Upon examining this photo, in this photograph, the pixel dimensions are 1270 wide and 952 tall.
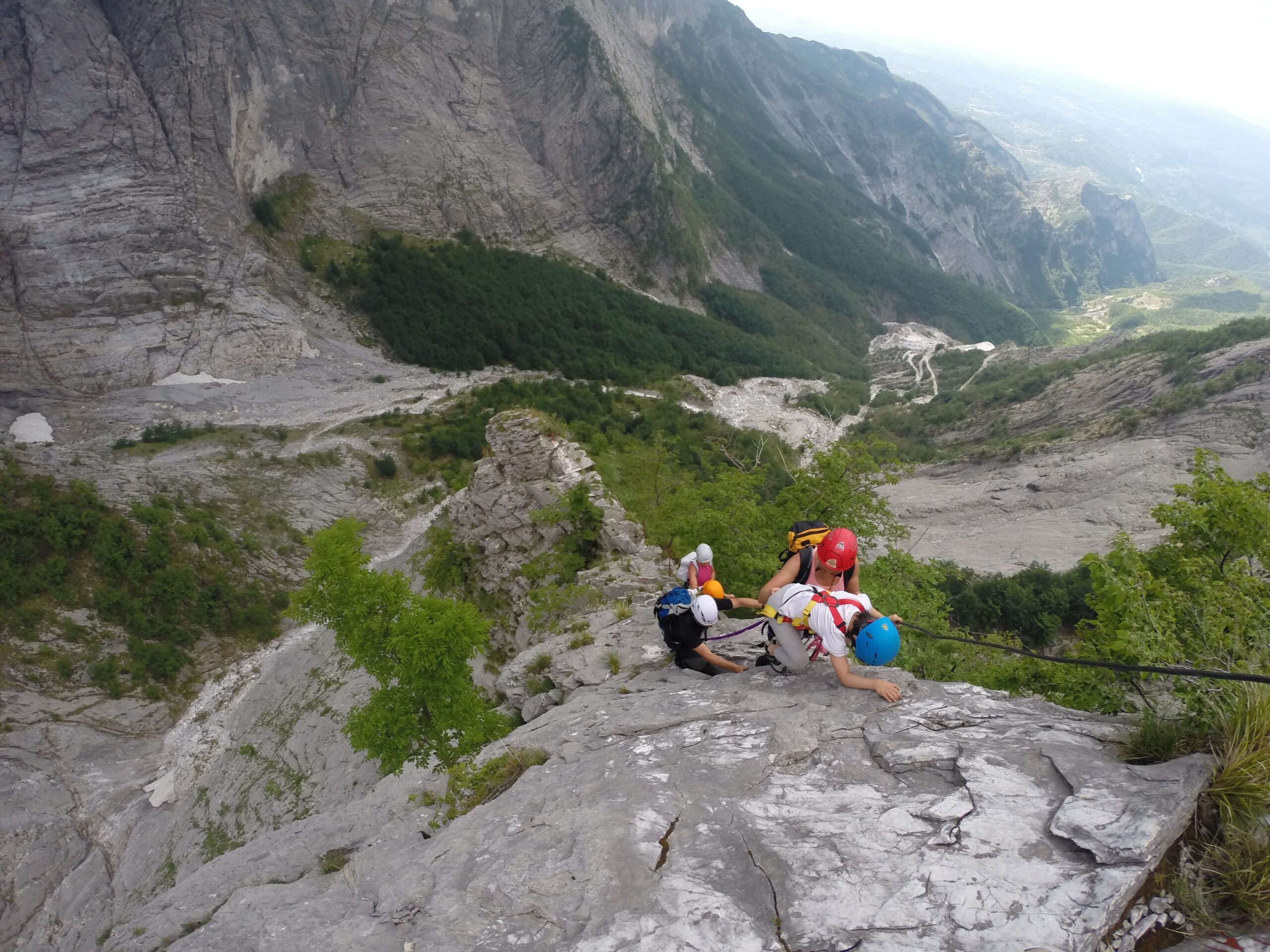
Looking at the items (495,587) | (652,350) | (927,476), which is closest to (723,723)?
(495,587)

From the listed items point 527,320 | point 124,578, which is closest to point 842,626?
point 124,578

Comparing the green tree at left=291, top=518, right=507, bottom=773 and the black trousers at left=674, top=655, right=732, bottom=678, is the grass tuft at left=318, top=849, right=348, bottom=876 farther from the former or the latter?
the black trousers at left=674, top=655, right=732, bottom=678

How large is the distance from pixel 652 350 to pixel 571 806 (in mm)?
70506

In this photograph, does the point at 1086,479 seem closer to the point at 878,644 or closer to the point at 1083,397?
the point at 1083,397

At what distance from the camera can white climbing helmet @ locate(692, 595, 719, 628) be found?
26.5ft

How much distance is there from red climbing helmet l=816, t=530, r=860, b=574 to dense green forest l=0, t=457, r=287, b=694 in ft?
102

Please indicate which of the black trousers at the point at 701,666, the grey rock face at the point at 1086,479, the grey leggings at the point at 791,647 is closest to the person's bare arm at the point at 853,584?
the grey leggings at the point at 791,647

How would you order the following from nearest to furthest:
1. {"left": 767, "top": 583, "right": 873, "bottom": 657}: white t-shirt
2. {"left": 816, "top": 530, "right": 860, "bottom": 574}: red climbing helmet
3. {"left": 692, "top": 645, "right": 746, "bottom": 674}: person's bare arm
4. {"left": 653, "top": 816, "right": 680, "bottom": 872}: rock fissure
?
{"left": 653, "top": 816, "right": 680, "bottom": 872}: rock fissure < {"left": 767, "top": 583, "right": 873, "bottom": 657}: white t-shirt < {"left": 816, "top": 530, "right": 860, "bottom": 574}: red climbing helmet < {"left": 692, "top": 645, "right": 746, "bottom": 674}: person's bare arm

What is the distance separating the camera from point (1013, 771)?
16.9ft

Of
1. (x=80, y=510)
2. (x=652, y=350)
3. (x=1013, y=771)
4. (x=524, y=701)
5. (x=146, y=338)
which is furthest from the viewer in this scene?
(x=652, y=350)

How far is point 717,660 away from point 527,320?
62.9 metres

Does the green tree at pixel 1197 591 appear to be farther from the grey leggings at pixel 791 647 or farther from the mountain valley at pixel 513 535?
the grey leggings at pixel 791 647

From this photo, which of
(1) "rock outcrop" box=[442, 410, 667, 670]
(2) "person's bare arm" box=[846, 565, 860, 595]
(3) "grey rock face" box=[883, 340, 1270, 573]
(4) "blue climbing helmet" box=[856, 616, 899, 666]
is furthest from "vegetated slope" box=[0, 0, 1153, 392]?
(4) "blue climbing helmet" box=[856, 616, 899, 666]

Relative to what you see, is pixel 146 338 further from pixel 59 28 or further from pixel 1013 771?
pixel 1013 771
